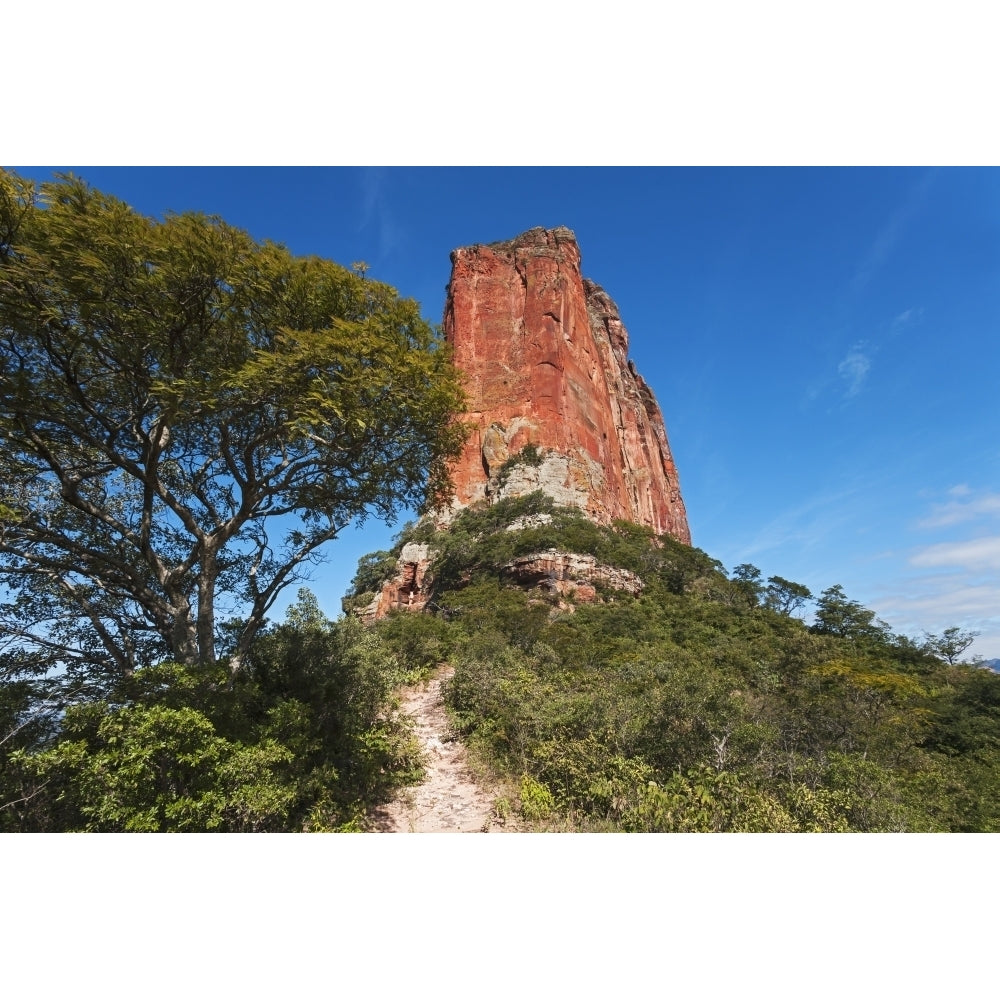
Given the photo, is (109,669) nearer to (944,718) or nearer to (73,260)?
(73,260)

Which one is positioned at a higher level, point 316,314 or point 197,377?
point 316,314

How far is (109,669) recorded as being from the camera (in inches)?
262

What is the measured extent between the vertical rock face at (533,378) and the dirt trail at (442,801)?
1000 inches

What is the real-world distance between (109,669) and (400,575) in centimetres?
2356

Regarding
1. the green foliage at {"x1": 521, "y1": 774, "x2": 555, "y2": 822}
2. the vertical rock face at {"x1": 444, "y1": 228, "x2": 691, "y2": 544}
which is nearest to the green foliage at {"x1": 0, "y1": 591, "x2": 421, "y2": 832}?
the green foliage at {"x1": 521, "y1": 774, "x2": 555, "y2": 822}

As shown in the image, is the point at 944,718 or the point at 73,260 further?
the point at 944,718

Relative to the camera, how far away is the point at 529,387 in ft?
131

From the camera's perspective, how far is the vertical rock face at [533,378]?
120ft

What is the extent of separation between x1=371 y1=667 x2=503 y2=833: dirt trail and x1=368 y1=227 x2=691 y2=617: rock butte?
64.4 ft

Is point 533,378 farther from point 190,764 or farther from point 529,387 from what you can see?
point 190,764

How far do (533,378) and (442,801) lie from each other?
3605cm

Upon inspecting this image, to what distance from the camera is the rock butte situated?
35.4m
